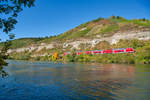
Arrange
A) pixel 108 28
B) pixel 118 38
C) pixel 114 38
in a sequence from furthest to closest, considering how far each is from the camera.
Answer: pixel 108 28 → pixel 114 38 → pixel 118 38

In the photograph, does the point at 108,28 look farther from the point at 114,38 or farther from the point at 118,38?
the point at 118,38

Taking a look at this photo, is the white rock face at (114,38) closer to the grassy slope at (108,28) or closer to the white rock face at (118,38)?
the white rock face at (118,38)

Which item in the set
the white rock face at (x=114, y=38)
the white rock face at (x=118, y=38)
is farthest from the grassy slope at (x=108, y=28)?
the white rock face at (x=118, y=38)

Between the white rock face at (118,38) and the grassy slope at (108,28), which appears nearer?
the white rock face at (118,38)

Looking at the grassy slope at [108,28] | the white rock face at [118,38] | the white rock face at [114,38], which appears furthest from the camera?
the grassy slope at [108,28]

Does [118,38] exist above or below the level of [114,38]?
below

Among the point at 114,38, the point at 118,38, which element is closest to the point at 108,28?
the point at 114,38

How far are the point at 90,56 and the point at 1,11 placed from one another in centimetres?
7212

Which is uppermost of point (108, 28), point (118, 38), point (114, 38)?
point (108, 28)

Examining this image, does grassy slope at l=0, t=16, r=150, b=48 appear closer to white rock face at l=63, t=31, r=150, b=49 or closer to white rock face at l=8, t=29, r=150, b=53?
white rock face at l=8, t=29, r=150, b=53

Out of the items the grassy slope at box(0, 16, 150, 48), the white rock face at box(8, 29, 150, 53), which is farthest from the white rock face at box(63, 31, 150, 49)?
the grassy slope at box(0, 16, 150, 48)

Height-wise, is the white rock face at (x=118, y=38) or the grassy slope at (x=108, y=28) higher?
the grassy slope at (x=108, y=28)

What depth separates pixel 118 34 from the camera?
90062 millimetres

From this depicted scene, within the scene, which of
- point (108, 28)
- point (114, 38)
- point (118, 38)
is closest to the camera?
point (118, 38)
